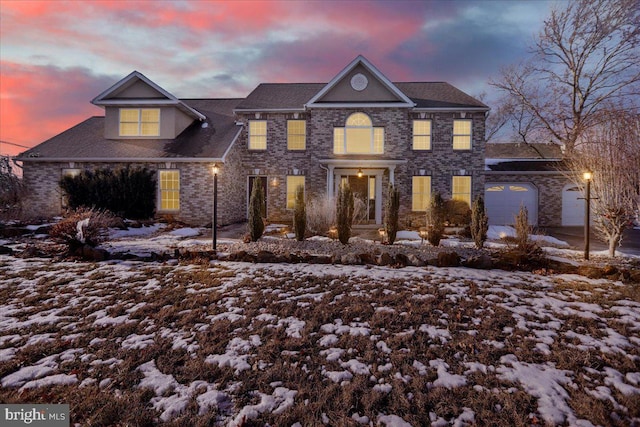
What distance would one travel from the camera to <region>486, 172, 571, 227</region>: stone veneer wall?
16344mm

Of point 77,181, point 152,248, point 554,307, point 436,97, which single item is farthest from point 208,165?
point 554,307

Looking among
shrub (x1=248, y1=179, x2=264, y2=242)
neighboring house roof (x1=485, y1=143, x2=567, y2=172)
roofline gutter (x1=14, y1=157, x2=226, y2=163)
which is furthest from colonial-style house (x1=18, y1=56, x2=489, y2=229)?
shrub (x1=248, y1=179, x2=264, y2=242)

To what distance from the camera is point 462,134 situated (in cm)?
1511

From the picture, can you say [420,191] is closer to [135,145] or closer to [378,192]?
[378,192]

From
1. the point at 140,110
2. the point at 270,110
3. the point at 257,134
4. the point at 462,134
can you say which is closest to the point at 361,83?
the point at 270,110

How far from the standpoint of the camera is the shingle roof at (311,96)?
1527cm

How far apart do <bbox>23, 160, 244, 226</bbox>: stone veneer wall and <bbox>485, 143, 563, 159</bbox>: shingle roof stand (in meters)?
20.6

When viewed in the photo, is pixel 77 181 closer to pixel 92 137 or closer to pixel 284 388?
pixel 92 137

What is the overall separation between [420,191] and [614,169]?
7993 mm

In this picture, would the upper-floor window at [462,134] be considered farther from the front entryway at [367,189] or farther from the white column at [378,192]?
the front entryway at [367,189]

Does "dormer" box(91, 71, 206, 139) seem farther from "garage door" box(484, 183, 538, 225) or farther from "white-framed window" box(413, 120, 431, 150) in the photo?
"garage door" box(484, 183, 538, 225)

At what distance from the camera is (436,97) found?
15.7 metres

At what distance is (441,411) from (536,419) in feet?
2.40

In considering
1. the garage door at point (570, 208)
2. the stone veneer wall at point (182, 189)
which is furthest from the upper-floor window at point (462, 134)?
the stone veneer wall at point (182, 189)
